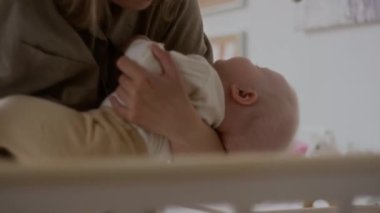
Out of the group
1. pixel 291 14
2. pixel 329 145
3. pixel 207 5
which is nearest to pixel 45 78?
pixel 329 145

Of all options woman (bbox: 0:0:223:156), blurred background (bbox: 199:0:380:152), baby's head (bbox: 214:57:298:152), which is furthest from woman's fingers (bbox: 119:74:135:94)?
blurred background (bbox: 199:0:380:152)

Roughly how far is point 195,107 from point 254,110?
0.31 feet

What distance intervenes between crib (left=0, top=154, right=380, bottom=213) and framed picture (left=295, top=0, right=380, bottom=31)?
4.59 ft

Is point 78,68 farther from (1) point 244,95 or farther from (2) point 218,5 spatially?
(2) point 218,5

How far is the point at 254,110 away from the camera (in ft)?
2.73

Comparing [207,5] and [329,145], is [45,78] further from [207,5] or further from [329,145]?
[207,5]

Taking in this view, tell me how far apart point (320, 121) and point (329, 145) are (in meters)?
0.11

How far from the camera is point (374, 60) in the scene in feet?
5.45

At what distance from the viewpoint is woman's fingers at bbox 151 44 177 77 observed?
0.76 metres

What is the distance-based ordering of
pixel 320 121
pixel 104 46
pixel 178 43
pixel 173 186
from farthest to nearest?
pixel 320 121
pixel 178 43
pixel 104 46
pixel 173 186

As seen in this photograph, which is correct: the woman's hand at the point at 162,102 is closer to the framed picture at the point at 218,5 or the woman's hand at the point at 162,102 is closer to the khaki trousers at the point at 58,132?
the khaki trousers at the point at 58,132

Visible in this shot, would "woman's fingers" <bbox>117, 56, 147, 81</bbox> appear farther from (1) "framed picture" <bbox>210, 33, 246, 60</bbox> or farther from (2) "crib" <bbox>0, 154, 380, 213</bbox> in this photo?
(1) "framed picture" <bbox>210, 33, 246, 60</bbox>

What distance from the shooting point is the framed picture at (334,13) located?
5.44 ft

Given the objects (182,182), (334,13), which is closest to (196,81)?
(182,182)
